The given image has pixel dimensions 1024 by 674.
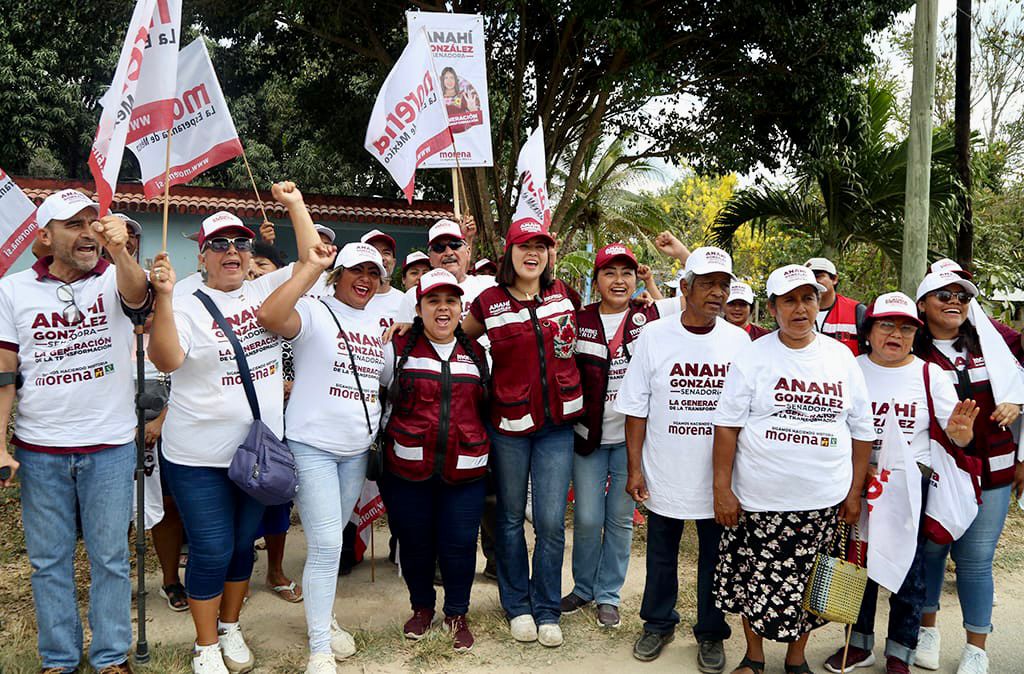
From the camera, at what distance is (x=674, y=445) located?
376 cm

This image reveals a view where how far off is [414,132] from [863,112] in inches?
271

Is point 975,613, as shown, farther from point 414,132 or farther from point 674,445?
point 414,132

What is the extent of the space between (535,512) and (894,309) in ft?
6.58

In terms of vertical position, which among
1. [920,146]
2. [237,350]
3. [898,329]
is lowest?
[237,350]

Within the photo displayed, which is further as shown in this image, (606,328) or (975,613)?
(606,328)

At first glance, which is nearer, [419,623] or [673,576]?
[673,576]

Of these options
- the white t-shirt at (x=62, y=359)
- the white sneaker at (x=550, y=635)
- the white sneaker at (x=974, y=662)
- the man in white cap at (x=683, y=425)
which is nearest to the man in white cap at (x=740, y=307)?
the man in white cap at (x=683, y=425)

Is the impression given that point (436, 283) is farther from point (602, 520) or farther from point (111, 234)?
point (602, 520)

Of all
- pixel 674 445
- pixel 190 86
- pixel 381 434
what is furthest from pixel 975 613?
pixel 190 86

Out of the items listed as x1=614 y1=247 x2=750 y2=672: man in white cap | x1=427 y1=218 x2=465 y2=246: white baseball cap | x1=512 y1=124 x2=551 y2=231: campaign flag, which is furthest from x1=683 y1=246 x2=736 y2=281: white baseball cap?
x1=512 y1=124 x2=551 y2=231: campaign flag

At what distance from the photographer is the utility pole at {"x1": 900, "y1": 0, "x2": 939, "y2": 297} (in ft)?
23.1

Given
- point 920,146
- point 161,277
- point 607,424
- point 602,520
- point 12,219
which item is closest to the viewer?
point 161,277

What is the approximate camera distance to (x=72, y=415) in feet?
10.8

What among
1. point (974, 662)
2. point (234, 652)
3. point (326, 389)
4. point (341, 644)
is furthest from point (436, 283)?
point (974, 662)
